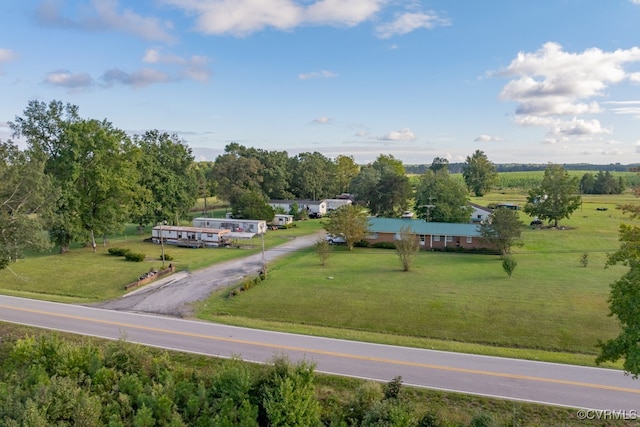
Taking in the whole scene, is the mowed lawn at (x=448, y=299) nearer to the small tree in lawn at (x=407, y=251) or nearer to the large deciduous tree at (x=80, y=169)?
the small tree in lawn at (x=407, y=251)

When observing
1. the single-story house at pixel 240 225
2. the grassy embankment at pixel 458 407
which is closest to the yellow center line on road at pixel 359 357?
the grassy embankment at pixel 458 407

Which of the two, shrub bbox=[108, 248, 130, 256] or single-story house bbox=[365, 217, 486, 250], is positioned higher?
single-story house bbox=[365, 217, 486, 250]

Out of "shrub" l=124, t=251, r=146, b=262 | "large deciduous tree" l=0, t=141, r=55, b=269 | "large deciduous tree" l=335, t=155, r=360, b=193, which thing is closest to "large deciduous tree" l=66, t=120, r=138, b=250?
"shrub" l=124, t=251, r=146, b=262

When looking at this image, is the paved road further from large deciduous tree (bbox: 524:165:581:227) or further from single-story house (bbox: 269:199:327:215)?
single-story house (bbox: 269:199:327:215)

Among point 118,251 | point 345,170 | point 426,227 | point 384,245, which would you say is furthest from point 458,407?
point 345,170

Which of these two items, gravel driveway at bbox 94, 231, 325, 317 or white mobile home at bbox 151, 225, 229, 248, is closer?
gravel driveway at bbox 94, 231, 325, 317

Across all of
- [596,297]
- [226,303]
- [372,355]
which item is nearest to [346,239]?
[226,303]
